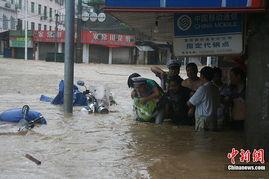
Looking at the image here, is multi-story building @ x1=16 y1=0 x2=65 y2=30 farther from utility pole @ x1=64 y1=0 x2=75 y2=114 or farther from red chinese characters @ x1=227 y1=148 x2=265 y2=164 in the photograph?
red chinese characters @ x1=227 y1=148 x2=265 y2=164

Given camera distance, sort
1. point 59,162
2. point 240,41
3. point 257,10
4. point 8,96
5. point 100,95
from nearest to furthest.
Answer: point 257,10, point 59,162, point 240,41, point 100,95, point 8,96

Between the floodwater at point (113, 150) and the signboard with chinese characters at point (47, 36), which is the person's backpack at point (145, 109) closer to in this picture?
the floodwater at point (113, 150)

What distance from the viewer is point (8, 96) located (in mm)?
12477

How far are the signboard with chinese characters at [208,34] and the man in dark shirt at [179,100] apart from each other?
5.75 feet

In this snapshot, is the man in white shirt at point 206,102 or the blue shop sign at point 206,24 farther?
the man in white shirt at point 206,102

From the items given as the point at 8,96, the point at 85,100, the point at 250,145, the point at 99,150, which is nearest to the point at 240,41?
the point at 250,145

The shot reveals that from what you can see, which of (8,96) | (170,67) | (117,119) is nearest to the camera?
(170,67)

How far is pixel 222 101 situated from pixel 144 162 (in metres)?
2.98

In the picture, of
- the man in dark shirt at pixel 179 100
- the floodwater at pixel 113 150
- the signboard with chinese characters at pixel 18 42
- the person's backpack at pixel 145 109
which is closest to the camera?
the floodwater at pixel 113 150

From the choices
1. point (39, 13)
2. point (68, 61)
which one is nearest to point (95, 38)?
point (39, 13)

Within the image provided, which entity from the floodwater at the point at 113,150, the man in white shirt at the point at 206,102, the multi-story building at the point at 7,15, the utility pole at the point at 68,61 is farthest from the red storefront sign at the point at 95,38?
the man in white shirt at the point at 206,102

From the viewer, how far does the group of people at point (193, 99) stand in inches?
268

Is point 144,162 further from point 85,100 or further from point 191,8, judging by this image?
point 85,100

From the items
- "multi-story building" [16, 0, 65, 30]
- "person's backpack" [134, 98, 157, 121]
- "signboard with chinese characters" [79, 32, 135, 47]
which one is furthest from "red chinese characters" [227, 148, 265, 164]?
"multi-story building" [16, 0, 65, 30]
